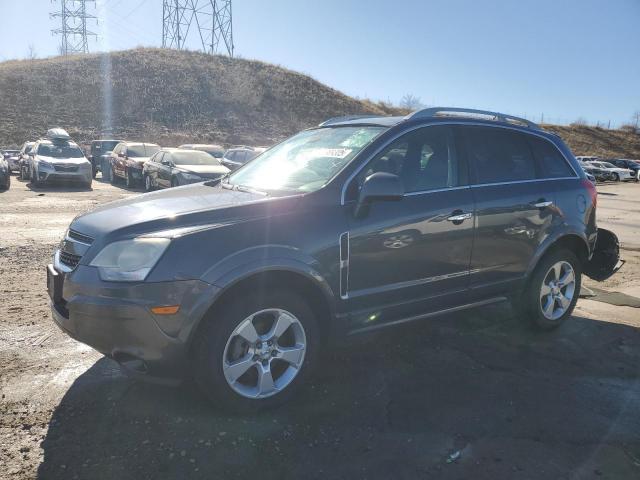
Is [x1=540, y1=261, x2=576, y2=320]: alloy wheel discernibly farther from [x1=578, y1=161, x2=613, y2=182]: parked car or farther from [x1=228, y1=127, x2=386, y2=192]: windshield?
[x1=578, y1=161, x2=613, y2=182]: parked car

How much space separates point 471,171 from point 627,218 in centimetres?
1263

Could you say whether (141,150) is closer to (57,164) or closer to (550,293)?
(57,164)

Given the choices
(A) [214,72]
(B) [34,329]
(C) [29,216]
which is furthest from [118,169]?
(A) [214,72]

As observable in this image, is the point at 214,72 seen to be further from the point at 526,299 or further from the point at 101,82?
the point at 526,299

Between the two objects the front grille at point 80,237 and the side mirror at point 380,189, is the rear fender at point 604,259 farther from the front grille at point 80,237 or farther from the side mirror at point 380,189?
the front grille at point 80,237

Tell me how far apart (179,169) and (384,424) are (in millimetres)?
12422

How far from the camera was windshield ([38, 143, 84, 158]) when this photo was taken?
17.5m

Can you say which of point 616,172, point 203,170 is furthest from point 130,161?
point 616,172

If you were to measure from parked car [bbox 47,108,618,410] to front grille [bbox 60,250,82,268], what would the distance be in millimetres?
17

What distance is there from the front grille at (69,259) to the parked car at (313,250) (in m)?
0.02

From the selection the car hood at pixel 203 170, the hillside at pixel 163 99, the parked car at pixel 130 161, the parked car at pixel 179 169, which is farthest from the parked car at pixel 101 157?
the hillside at pixel 163 99

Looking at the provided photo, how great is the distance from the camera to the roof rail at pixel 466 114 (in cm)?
408

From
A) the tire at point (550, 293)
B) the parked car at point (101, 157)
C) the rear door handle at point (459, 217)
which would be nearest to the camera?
the rear door handle at point (459, 217)

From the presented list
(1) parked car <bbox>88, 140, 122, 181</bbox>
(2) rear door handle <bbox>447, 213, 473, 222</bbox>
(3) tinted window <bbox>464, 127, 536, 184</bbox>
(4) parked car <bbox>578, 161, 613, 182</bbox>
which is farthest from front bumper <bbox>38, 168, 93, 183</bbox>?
(4) parked car <bbox>578, 161, 613, 182</bbox>
